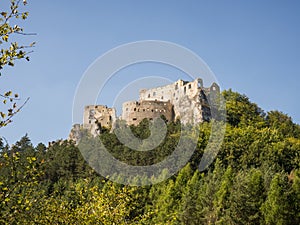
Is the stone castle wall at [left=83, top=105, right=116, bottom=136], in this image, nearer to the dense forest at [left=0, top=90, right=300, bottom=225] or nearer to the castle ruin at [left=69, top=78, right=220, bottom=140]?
the castle ruin at [left=69, top=78, right=220, bottom=140]

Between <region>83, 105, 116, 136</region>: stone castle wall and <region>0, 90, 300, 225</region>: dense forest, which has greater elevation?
<region>83, 105, 116, 136</region>: stone castle wall

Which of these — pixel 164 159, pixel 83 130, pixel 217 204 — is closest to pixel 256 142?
pixel 164 159

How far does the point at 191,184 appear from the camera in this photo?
5106 cm

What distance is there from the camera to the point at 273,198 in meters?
39.8

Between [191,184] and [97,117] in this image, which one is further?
[97,117]

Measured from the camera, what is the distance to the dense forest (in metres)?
16.1

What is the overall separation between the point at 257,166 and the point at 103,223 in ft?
158

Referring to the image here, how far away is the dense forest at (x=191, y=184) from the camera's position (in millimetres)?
16078

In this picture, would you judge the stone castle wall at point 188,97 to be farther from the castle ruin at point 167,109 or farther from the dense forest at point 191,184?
the dense forest at point 191,184

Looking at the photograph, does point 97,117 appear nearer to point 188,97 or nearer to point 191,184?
point 188,97

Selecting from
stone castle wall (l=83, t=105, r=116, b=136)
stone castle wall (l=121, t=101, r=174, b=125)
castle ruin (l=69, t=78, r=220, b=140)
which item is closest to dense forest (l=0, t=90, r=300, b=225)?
castle ruin (l=69, t=78, r=220, b=140)

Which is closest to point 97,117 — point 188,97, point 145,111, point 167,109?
point 145,111

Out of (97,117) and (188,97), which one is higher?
(188,97)

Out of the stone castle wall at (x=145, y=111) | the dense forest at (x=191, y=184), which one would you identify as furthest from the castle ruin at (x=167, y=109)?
the dense forest at (x=191, y=184)
